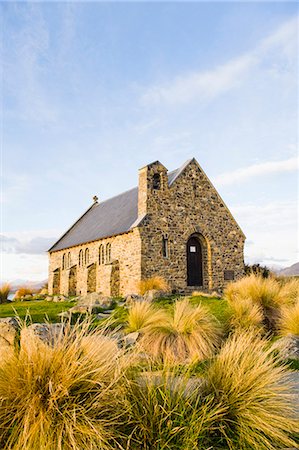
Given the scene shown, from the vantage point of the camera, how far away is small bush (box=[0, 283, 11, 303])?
65.5 ft

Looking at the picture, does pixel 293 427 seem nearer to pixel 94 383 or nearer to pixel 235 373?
pixel 235 373

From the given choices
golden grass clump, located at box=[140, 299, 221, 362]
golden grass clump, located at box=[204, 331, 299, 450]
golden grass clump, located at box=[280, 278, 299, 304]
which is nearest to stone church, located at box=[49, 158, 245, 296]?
golden grass clump, located at box=[280, 278, 299, 304]

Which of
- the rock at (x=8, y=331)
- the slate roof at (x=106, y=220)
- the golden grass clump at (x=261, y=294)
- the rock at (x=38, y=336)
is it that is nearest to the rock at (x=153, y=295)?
the slate roof at (x=106, y=220)

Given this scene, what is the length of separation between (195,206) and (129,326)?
12904mm

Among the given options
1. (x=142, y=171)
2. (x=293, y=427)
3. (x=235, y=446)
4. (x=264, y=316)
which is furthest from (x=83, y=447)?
(x=142, y=171)

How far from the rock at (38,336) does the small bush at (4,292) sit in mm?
15640

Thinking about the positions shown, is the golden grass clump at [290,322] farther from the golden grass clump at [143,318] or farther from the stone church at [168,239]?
the stone church at [168,239]

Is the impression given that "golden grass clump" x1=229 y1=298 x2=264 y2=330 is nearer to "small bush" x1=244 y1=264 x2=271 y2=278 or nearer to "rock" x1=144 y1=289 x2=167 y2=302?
"rock" x1=144 y1=289 x2=167 y2=302

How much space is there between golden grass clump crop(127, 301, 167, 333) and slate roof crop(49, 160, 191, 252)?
9.94 m

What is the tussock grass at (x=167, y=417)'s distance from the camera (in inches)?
143

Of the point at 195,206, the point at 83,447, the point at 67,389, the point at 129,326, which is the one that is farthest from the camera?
the point at 195,206

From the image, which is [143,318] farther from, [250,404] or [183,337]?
[250,404]

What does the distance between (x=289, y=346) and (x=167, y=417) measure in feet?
14.7

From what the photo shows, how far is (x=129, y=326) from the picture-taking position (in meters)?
8.75
